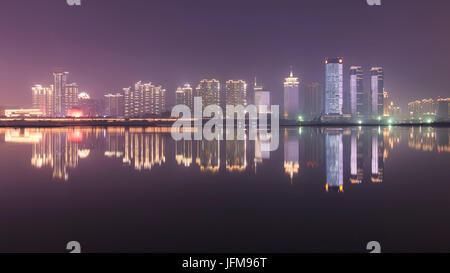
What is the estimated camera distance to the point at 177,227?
650 cm

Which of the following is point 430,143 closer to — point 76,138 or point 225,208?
point 225,208

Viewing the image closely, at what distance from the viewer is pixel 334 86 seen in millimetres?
181375

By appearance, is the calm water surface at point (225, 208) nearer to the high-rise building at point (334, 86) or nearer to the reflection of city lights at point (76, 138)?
the reflection of city lights at point (76, 138)

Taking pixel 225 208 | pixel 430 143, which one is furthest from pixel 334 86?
pixel 225 208

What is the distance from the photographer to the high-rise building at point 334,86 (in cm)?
18062

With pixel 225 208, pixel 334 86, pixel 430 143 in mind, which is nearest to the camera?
pixel 225 208

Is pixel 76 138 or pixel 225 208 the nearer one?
pixel 225 208

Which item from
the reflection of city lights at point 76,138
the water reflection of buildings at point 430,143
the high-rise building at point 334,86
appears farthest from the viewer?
the high-rise building at point 334,86

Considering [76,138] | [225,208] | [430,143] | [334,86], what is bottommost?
[225,208]

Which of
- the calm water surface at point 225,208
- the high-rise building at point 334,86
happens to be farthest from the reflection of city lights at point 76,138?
the high-rise building at point 334,86

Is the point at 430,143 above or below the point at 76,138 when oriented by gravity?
below

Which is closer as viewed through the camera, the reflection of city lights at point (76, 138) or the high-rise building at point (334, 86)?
the reflection of city lights at point (76, 138)

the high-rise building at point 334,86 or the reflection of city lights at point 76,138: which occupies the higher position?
the high-rise building at point 334,86
